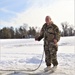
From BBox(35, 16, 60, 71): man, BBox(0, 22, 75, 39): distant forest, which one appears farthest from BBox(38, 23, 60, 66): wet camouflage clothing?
BBox(0, 22, 75, 39): distant forest

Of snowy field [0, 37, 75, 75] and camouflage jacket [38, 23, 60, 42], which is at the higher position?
camouflage jacket [38, 23, 60, 42]

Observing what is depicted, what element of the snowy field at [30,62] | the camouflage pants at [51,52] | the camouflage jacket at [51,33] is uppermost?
the camouflage jacket at [51,33]

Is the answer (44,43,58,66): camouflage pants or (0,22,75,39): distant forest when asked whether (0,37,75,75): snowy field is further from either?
(0,22,75,39): distant forest

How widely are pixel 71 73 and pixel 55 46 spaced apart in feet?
2.78

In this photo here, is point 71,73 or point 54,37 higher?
point 54,37

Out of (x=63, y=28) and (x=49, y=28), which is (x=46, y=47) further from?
(x=63, y=28)

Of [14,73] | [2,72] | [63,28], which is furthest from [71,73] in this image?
[63,28]

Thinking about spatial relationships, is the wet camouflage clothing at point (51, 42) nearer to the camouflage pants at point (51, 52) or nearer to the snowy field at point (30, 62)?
the camouflage pants at point (51, 52)

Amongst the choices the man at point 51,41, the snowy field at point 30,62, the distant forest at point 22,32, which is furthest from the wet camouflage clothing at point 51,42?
the distant forest at point 22,32

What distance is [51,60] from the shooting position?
6164 mm

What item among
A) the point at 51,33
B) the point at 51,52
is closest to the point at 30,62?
the point at 51,52

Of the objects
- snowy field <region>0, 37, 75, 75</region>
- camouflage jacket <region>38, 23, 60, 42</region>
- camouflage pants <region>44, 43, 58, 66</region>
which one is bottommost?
snowy field <region>0, 37, 75, 75</region>

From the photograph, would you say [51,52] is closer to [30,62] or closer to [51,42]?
[51,42]

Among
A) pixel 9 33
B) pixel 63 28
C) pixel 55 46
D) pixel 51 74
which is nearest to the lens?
pixel 51 74
